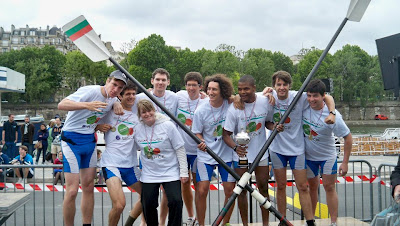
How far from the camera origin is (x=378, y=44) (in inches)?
165

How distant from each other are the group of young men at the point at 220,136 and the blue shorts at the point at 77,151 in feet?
0.04

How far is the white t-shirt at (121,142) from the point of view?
206 inches

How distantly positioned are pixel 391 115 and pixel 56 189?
79.0 m

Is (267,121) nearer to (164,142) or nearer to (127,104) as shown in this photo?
(164,142)

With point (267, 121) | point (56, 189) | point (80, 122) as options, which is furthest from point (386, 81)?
point (56, 189)

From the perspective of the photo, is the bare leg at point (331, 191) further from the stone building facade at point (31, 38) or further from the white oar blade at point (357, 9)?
the stone building facade at point (31, 38)

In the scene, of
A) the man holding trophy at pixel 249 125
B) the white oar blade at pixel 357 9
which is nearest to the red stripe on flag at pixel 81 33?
the man holding trophy at pixel 249 125

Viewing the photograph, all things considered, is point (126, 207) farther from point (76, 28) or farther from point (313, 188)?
point (76, 28)

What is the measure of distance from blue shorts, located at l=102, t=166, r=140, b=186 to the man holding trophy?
3.96 feet

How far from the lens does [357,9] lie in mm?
5215

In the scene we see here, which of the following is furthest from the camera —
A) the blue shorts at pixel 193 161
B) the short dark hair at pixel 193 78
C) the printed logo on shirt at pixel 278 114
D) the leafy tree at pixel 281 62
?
the leafy tree at pixel 281 62

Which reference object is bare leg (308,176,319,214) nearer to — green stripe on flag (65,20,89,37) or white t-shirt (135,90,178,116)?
white t-shirt (135,90,178,116)

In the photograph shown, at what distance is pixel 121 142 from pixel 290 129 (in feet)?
7.17

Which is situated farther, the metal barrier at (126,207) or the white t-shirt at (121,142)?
the metal barrier at (126,207)
